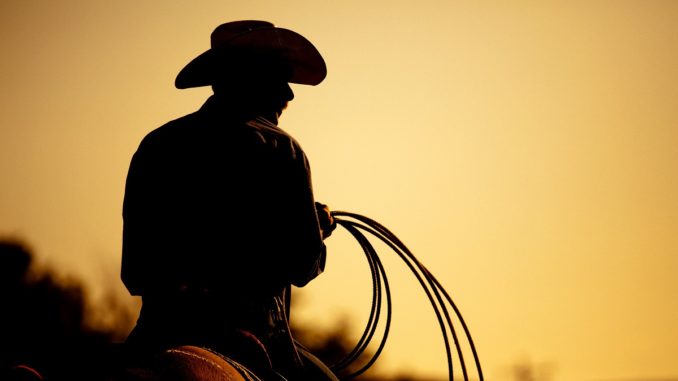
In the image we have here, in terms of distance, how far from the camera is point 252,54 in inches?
170

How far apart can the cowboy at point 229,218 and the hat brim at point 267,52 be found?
251mm

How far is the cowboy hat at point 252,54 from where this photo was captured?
169 inches

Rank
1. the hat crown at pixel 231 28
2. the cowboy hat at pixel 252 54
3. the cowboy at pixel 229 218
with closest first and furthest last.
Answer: the cowboy at pixel 229 218 → the cowboy hat at pixel 252 54 → the hat crown at pixel 231 28

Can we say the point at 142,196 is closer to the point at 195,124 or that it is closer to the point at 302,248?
the point at 195,124

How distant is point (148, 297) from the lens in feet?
12.4

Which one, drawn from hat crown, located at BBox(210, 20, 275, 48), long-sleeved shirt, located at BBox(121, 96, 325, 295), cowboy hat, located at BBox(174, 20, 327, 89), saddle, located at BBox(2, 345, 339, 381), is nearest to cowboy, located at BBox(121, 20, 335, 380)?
long-sleeved shirt, located at BBox(121, 96, 325, 295)

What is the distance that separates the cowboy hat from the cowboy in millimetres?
196

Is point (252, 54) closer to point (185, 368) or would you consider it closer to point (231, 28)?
point (231, 28)

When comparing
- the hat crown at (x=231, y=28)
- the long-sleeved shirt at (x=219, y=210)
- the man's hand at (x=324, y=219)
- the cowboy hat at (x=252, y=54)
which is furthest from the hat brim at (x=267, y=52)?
the man's hand at (x=324, y=219)

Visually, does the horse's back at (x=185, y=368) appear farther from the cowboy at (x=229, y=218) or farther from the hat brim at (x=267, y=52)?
the hat brim at (x=267, y=52)

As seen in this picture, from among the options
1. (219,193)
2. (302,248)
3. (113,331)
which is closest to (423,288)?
(302,248)

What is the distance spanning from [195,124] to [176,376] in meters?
1.49

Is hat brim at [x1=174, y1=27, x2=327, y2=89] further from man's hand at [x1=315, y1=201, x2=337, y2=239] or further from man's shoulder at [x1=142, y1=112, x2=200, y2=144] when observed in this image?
man's hand at [x1=315, y1=201, x2=337, y2=239]

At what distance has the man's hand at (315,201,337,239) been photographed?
434 centimetres
